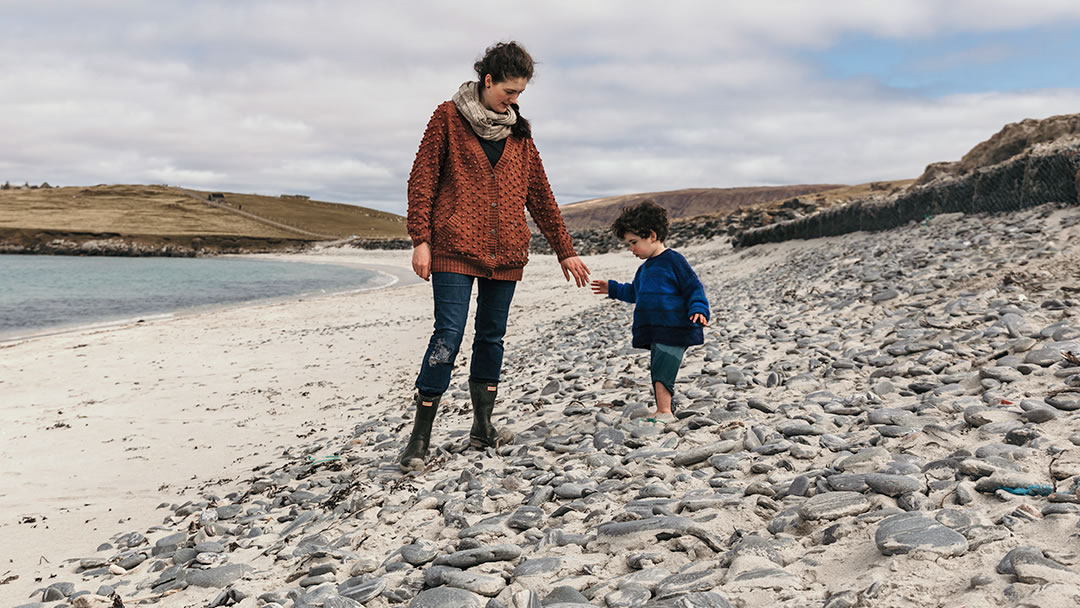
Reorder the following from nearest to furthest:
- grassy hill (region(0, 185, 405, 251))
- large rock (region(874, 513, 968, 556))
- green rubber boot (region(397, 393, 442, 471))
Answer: large rock (region(874, 513, 968, 556)), green rubber boot (region(397, 393, 442, 471)), grassy hill (region(0, 185, 405, 251))

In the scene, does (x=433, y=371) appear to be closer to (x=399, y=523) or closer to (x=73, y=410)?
(x=399, y=523)

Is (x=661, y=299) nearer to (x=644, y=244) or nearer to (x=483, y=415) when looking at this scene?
(x=644, y=244)

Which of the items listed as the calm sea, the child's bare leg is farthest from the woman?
the calm sea

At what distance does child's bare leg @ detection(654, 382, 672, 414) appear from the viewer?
5195 millimetres

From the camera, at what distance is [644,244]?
17.2 ft

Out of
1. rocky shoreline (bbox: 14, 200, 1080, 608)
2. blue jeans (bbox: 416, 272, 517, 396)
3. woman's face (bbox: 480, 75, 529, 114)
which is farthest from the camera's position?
blue jeans (bbox: 416, 272, 517, 396)

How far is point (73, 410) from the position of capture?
28.9ft

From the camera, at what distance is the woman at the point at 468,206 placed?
14.0 feet

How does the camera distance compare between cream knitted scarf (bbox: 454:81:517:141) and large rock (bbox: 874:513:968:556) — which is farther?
cream knitted scarf (bbox: 454:81:517:141)

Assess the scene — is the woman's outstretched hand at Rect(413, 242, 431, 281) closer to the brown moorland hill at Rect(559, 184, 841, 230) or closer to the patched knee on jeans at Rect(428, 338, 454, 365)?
the patched knee on jeans at Rect(428, 338, 454, 365)

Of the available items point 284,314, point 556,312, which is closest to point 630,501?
point 556,312

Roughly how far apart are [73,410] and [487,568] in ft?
27.5

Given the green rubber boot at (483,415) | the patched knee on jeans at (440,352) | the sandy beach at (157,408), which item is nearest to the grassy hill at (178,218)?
the sandy beach at (157,408)

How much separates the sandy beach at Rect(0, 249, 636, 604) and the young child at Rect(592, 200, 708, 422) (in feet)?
11.7
